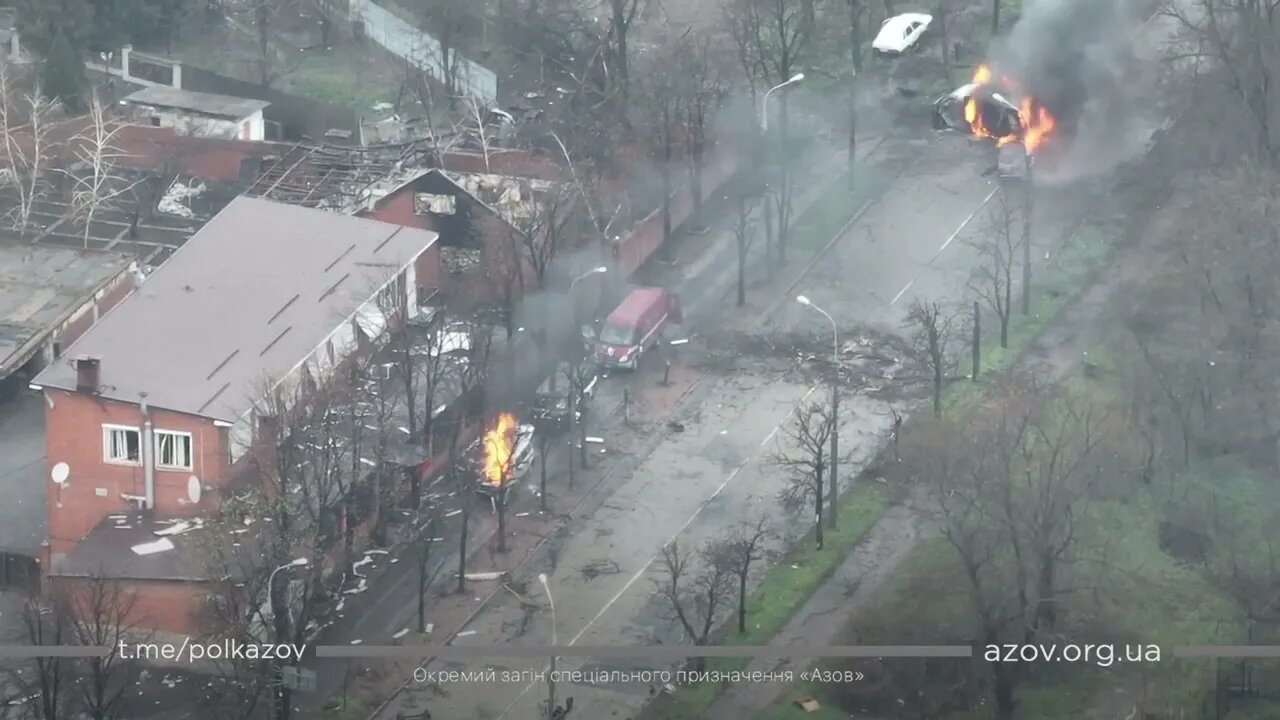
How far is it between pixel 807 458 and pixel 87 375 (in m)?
12.5

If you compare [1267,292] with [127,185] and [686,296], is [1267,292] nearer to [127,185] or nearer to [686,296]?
[686,296]

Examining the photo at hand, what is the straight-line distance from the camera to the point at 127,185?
56.1 meters

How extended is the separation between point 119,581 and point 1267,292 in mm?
21590

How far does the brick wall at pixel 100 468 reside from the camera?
41875mm

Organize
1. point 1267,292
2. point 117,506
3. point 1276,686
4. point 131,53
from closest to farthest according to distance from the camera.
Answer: point 1276,686
point 117,506
point 1267,292
point 131,53

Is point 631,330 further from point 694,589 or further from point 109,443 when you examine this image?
point 109,443

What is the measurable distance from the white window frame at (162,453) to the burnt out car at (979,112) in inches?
849

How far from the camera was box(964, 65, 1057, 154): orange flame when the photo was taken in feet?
182

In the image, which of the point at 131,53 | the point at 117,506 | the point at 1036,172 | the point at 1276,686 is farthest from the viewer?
the point at 131,53

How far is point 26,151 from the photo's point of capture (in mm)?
55531

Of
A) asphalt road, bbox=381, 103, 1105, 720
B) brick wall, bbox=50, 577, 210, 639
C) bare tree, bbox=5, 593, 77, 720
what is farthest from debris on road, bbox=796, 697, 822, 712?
bare tree, bbox=5, 593, 77, 720

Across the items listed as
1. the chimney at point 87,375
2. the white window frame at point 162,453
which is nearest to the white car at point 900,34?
the white window frame at point 162,453

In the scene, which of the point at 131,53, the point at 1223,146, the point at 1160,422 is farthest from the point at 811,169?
the point at 131,53

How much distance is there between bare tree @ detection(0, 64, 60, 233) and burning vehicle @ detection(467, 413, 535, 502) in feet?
46.1
